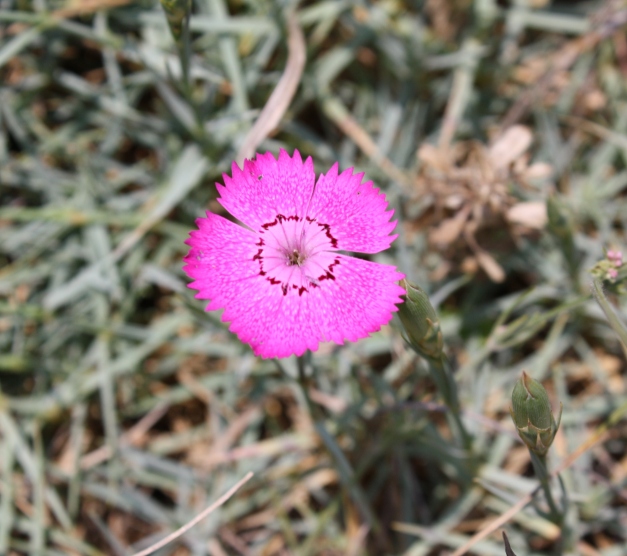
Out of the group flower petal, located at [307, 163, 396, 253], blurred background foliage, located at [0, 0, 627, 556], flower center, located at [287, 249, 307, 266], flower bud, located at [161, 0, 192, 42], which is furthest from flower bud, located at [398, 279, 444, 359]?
flower bud, located at [161, 0, 192, 42]

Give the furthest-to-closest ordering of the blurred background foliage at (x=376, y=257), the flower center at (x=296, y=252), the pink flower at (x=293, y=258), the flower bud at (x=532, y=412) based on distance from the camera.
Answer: the blurred background foliage at (x=376, y=257) → the flower center at (x=296, y=252) → the pink flower at (x=293, y=258) → the flower bud at (x=532, y=412)

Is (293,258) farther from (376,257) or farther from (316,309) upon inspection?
(376,257)

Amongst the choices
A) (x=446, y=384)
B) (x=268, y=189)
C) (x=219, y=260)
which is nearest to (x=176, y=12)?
(x=268, y=189)

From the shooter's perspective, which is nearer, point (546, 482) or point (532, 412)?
point (532, 412)

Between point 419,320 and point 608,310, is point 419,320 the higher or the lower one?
the lower one

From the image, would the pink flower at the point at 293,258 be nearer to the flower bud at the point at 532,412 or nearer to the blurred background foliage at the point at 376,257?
the flower bud at the point at 532,412

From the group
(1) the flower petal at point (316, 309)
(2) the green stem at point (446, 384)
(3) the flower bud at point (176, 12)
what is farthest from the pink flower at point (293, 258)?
(3) the flower bud at point (176, 12)

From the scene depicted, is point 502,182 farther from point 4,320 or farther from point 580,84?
point 4,320
